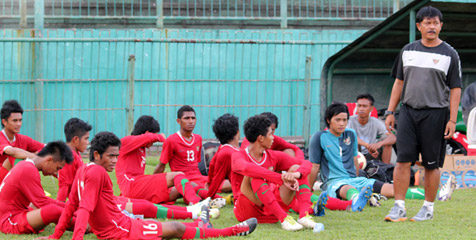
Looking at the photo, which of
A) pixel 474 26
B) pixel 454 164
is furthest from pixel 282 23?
pixel 454 164

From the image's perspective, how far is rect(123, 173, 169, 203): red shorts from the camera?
8188 mm

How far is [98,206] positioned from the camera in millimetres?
5766

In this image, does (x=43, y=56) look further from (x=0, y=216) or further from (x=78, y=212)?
(x=78, y=212)

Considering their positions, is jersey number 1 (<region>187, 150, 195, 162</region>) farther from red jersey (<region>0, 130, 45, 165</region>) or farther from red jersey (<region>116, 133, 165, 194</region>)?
red jersey (<region>0, 130, 45, 165</region>)

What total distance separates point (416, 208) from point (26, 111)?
697cm

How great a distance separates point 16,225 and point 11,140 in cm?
214

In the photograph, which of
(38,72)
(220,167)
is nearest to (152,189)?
(220,167)

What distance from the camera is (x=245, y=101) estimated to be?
12750mm

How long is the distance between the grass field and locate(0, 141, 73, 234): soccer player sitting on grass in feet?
0.37

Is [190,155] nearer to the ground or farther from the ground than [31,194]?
farther from the ground

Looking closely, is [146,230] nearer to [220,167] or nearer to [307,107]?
[220,167]

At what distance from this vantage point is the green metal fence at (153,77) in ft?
40.5

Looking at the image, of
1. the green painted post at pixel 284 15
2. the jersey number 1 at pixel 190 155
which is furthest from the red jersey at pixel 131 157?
the green painted post at pixel 284 15

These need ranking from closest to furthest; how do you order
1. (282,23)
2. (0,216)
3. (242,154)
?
(0,216) → (242,154) → (282,23)
